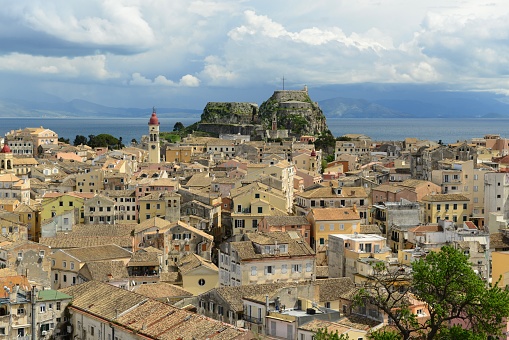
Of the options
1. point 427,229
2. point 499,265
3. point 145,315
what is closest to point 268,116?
point 427,229

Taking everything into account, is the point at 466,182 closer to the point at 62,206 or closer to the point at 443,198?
the point at 443,198

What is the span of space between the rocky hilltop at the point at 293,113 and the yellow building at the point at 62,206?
87797mm

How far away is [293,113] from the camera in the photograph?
161 m

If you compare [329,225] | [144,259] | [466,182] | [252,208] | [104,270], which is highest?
[466,182]

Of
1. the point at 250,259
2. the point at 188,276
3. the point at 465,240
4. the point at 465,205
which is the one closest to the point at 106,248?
the point at 188,276

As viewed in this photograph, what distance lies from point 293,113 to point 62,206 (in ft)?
307

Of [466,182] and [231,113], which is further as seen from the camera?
[231,113]

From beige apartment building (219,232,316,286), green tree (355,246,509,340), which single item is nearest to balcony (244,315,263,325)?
green tree (355,246,509,340)

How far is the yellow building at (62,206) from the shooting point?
7156 cm

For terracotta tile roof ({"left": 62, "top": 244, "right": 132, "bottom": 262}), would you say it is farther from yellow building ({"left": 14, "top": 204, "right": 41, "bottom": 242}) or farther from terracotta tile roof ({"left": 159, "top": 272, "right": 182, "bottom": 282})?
yellow building ({"left": 14, "top": 204, "right": 41, "bottom": 242})

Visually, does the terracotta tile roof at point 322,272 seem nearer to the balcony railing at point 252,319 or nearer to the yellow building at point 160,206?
the balcony railing at point 252,319

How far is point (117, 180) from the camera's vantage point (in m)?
85.8

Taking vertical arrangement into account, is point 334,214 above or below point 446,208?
above

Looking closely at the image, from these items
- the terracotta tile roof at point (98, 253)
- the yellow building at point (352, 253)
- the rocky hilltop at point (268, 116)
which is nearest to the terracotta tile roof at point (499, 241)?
Answer: the yellow building at point (352, 253)
